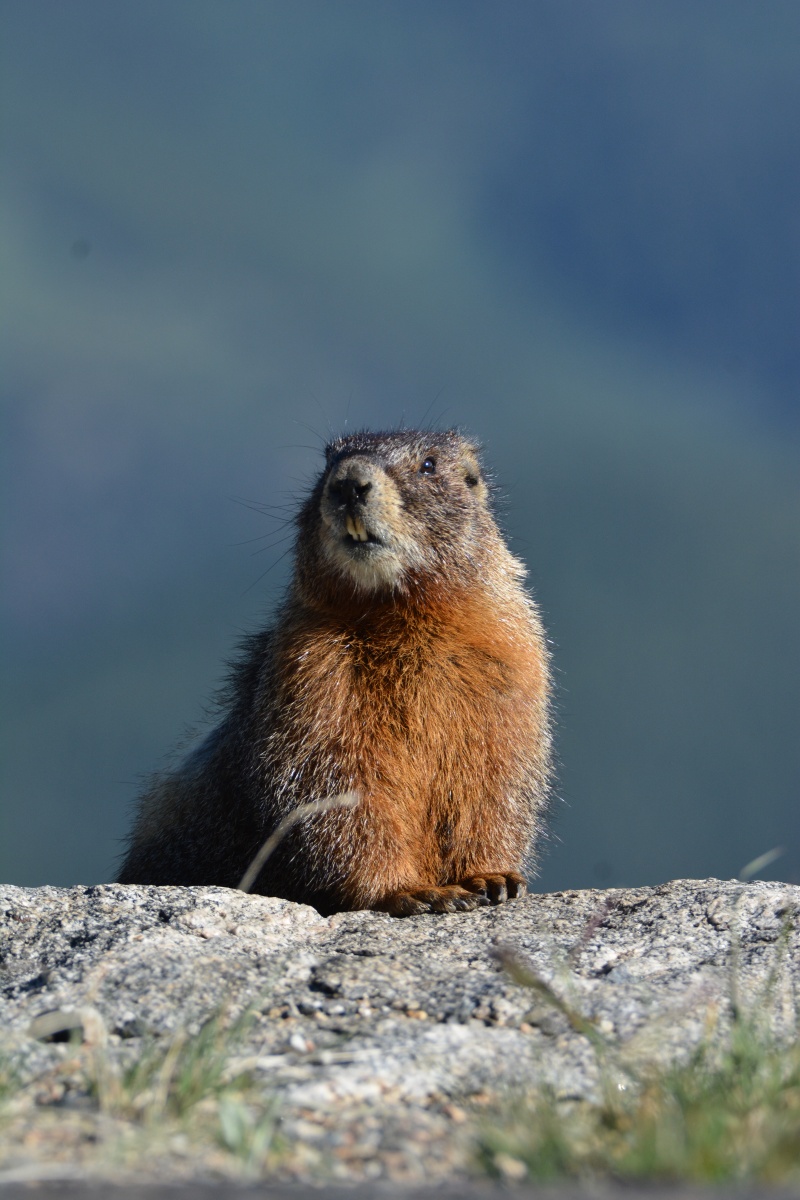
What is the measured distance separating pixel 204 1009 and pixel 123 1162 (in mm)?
1740

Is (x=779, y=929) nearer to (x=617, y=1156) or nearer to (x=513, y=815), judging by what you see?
(x=513, y=815)

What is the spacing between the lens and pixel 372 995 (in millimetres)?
4395

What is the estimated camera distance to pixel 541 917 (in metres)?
5.89

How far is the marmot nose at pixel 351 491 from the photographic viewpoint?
6.86 meters

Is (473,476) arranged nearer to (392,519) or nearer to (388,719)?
(392,519)

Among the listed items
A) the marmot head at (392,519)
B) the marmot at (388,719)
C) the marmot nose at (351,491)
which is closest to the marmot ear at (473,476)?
the marmot head at (392,519)

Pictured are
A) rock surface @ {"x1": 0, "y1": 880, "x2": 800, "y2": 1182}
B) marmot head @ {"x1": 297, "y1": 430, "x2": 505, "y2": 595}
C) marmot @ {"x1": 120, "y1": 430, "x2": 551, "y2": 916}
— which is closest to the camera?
rock surface @ {"x1": 0, "y1": 880, "x2": 800, "y2": 1182}

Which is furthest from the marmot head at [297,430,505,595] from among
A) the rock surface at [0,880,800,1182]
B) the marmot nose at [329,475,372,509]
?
the rock surface at [0,880,800,1182]

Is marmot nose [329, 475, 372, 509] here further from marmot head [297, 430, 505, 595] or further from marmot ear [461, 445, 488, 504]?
marmot ear [461, 445, 488, 504]

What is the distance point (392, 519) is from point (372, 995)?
3206mm

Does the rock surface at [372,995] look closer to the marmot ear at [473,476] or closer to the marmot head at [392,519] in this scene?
the marmot head at [392,519]

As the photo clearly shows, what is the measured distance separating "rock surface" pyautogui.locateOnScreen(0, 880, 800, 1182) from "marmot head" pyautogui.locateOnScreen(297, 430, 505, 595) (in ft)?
6.57

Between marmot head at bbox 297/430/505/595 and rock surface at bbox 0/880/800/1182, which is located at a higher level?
marmot head at bbox 297/430/505/595

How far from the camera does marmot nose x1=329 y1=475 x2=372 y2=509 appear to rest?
270 inches
